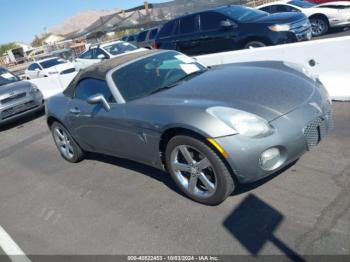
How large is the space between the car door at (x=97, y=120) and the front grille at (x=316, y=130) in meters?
1.92

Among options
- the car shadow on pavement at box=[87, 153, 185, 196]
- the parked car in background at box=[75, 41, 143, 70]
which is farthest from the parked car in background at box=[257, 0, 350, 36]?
the car shadow on pavement at box=[87, 153, 185, 196]

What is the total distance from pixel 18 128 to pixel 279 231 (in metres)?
8.25

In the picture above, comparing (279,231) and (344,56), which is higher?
(344,56)

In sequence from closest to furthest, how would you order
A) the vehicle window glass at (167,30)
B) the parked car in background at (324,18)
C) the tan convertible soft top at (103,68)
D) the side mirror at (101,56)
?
the tan convertible soft top at (103,68) → the vehicle window glass at (167,30) → the parked car in background at (324,18) → the side mirror at (101,56)

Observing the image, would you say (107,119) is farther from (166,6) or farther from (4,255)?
(166,6)

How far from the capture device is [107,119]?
439 centimetres

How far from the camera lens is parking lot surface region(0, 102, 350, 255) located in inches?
120

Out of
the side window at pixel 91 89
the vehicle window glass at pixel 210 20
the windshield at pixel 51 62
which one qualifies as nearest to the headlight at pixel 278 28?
the vehicle window glass at pixel 210 20

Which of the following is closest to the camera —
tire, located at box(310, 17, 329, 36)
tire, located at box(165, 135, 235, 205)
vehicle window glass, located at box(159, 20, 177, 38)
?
tire, located at box(165, 135, 235, 205)

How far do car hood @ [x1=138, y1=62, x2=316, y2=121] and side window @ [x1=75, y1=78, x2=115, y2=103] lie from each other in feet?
1.95

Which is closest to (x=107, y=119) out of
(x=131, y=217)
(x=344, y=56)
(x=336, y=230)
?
(x=131, y=217)

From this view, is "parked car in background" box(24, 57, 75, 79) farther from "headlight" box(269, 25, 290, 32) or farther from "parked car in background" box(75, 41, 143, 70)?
"headlight" box(269, 25, 290, 32)

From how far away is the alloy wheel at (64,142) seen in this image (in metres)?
5.74

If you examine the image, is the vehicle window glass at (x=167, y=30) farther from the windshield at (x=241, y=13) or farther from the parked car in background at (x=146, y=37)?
the parked car in background at (x=146, y=37)
